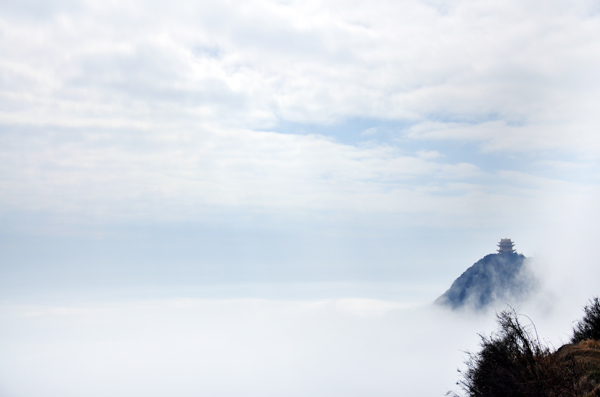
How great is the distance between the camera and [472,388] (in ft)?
79.3

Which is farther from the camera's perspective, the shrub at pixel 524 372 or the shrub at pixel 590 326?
the shrub at pixel 590 326

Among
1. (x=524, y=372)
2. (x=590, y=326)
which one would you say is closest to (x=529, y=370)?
(x=524, y=372)

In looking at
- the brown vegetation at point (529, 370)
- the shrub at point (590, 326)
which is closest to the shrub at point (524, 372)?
the brown vegetation at point (529, 370)

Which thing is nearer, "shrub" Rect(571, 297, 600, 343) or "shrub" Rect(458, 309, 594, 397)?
"shrub" Rect(458, 309, 594, 397)

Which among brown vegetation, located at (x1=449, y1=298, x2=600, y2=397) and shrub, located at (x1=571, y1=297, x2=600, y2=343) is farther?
shrub, located at (x1=571, y1=297, x2=600, y2=343)

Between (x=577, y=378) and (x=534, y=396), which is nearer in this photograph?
(x=534, y=396)

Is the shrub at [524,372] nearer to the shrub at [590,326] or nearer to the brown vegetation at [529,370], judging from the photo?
the brown vegetation at [529,370]

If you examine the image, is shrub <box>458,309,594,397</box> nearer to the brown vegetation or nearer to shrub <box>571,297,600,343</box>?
the brown vegetation

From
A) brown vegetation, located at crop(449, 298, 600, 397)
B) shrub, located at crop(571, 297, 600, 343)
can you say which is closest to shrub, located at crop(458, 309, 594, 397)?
brown vegetation, located at crop(449, 298, 600, 397)

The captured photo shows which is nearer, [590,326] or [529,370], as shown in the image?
[529,370]

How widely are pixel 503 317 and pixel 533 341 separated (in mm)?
1965

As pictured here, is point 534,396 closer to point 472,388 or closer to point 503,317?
point 503,317

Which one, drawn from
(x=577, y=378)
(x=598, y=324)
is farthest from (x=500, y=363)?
(x=598, y=324)

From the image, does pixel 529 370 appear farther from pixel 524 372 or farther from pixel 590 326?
pixel 590 326
